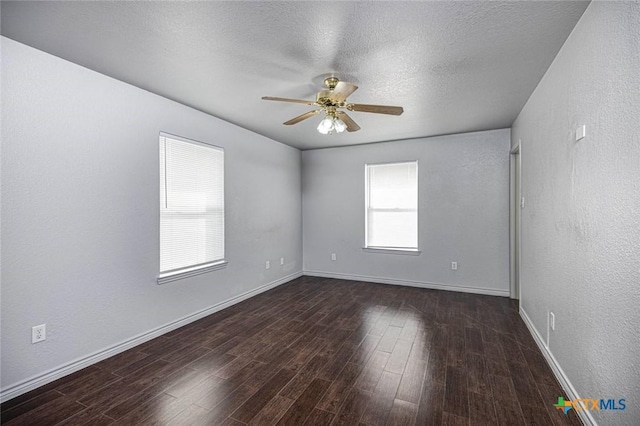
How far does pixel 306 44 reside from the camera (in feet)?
6.78

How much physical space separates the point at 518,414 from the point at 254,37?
9.60ft

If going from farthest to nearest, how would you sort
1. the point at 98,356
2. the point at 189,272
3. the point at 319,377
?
the point at 189,272, the point at 98,356, the point at 319,377

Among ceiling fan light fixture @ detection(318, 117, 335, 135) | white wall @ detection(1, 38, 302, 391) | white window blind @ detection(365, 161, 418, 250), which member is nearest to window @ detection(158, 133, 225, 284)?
white wall @ detection(1, 38, 302, 391)

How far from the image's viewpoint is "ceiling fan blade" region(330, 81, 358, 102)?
7.50 feet

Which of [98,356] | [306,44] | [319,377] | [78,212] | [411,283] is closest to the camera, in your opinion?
[306,44]

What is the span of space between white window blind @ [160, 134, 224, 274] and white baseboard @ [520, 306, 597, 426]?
3.44 m

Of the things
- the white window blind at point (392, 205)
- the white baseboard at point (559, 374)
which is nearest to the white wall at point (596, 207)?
the white baseboard at point (559, 374)

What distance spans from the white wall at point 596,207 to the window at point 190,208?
3383mm

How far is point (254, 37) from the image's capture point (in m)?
2.00

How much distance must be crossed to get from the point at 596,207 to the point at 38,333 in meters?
3.66

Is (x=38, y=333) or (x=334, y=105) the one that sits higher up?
(x=334, y=105)

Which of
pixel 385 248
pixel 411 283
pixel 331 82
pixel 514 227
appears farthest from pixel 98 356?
pixel 514 227

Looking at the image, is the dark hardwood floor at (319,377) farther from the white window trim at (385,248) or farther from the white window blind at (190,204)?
the white window trim at (385,248)

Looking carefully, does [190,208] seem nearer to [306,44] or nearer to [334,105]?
[334,105]
